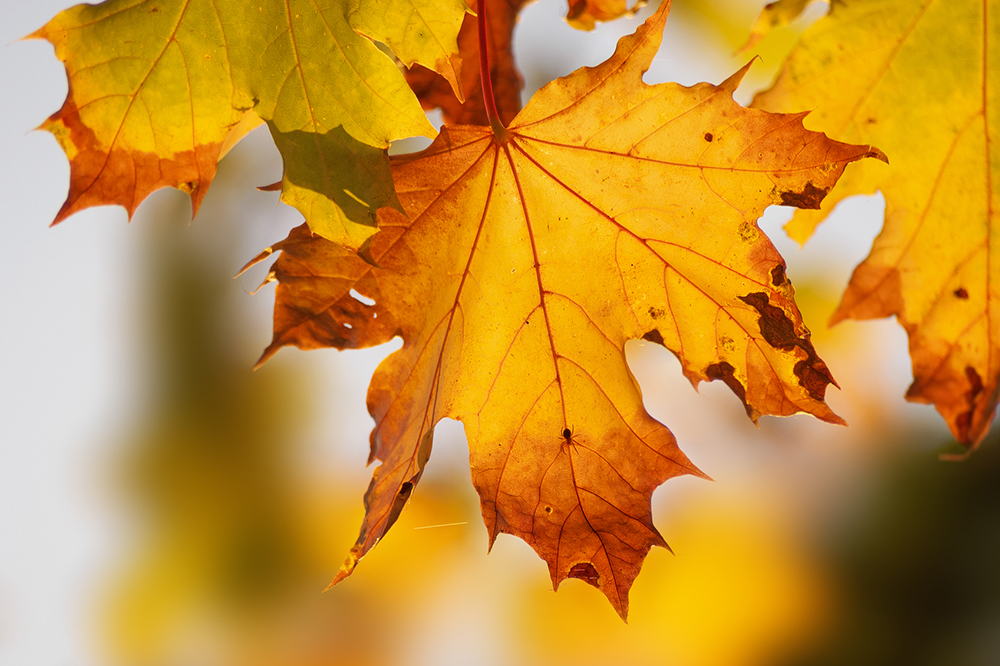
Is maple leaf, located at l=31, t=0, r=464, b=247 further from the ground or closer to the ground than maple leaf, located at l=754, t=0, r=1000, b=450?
closer to the ground

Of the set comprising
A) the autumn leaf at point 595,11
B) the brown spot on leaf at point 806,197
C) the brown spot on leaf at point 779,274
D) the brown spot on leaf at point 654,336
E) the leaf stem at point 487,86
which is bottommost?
the brown spot on leaf at point 654,336

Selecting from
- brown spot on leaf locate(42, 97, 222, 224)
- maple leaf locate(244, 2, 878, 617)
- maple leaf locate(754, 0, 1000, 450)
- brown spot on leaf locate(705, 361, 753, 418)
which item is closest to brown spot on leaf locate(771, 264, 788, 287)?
maple leaf locate(244, 2, 878, 617)

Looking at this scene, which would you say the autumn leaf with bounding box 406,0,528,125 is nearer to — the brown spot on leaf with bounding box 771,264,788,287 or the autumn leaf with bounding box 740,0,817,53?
the autumn leaf with bounding box 740,0,817,53

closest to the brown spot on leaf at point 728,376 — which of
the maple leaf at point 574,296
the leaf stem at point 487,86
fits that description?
the maple leaf at point 574,296

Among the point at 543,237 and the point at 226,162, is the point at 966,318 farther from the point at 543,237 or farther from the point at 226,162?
the point at 226,162

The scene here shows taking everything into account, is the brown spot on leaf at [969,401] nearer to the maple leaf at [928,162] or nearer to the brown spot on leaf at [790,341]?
the maple leaf at [928,162]

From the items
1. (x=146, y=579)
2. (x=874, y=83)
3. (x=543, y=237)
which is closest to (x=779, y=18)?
(x=874, y=83)

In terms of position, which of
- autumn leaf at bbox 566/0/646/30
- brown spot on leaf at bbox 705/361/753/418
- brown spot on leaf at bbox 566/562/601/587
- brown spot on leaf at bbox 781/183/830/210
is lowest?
brown spot on leaf at bbox 566/562/601/587

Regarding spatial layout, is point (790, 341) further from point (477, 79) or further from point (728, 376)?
point (477, 79)
